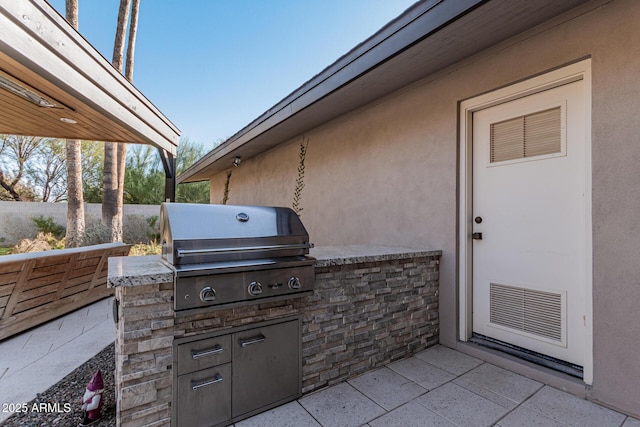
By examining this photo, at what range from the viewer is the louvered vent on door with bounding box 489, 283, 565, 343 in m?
2.46

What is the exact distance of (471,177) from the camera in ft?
9.93

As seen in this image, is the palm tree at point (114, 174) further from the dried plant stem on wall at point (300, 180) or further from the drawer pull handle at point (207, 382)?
the drawer pull handle at point (207, 382)

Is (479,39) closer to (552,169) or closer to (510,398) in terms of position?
(552,169)

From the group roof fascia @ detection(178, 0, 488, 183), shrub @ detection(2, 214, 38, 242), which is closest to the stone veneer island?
roof fascia @ detection(178, 0, 488, 183)

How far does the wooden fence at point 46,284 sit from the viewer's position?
3.34 m

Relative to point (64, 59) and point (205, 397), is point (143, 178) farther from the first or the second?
point (205, 397)

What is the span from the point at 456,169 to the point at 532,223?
2.71 ft

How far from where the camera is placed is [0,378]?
8.25ft

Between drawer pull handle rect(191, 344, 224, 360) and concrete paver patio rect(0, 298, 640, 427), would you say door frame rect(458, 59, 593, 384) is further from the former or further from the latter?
drawer pull handle rect(191, 344, 224, 360)

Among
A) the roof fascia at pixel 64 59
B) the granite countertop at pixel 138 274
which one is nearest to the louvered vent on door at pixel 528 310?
the granite countertop at pixel 138 274

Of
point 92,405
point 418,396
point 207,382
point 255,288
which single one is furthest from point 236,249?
point 418,396

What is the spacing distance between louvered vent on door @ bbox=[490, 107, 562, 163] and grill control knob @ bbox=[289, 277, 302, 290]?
2.23m

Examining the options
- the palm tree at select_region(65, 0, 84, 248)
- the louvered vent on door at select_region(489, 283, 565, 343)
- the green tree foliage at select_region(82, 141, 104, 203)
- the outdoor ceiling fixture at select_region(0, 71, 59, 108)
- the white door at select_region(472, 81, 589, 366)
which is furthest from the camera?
the green tree foliage at select_region(82, 141, 104, 203)

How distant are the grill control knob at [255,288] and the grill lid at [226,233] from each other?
0.17 meters
